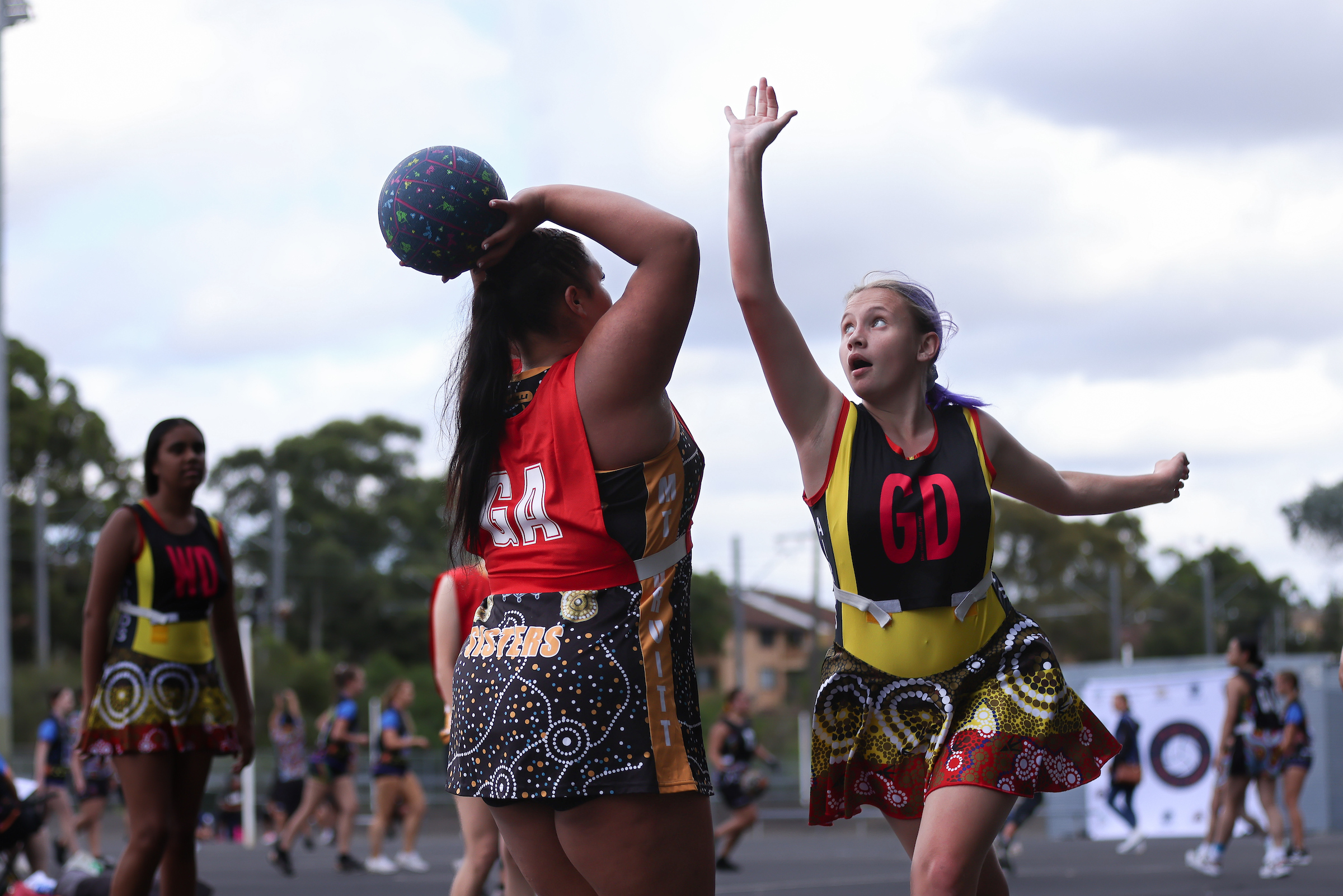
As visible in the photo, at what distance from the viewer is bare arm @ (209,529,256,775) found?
18.0 feet

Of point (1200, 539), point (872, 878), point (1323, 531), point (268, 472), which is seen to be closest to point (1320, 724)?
point (872, 878)

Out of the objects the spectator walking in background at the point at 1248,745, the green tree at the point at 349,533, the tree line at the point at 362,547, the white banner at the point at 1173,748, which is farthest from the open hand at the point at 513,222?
the green tree at the point at 349,533

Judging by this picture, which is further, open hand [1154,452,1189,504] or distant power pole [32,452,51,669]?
distant power pole [32,452,51,669]

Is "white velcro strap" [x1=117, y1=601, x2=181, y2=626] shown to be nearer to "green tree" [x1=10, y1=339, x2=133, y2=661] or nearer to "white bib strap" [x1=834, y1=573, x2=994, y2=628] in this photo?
"white bib strap" [x1=834, y1=573, x2=994, y2=628]

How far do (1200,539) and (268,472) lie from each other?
36067mm

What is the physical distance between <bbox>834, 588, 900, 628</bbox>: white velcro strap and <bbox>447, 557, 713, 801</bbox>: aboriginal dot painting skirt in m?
0.85

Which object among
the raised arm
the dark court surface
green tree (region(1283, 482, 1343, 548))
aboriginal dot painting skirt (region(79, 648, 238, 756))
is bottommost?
the dark court surface

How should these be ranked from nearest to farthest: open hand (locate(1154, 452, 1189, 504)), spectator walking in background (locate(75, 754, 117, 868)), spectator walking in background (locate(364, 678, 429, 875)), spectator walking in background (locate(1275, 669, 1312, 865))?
1. open hand (locate(1154, 452, 1189, 504))
2. spectator walking in background (locate(1275, 669, 1312, 865))
3. spectator walking in background (locate(75, 754, 117, 868))
4. spectator walking in background (locate(364, 678, 429, 875))

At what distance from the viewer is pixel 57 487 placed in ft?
146

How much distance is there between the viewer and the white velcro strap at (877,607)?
11.2 ft

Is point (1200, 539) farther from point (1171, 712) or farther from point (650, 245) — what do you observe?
point (650, 245)

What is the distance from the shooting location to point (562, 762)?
2.55 meters

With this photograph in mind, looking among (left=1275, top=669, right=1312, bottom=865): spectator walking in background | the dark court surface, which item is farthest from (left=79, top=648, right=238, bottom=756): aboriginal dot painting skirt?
(left=1275, top=669, right=1312, bottom=865): spectator walking in background

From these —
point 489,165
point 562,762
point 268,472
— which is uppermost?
point 268,472
